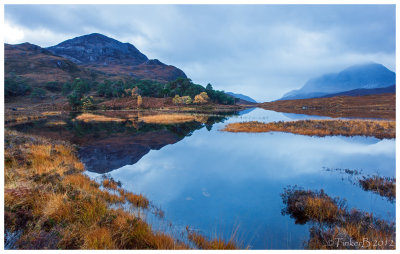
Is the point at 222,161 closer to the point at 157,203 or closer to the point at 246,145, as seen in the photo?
the point at 246,145

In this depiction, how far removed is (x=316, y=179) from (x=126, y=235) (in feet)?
36.6

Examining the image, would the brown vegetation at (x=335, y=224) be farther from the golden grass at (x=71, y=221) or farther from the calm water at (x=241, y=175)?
the golden grass at (x=71, y=221)

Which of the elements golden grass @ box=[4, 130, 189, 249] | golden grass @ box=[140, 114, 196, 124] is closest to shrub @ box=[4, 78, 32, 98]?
golden grass @ box=[140, 114, 196, 124]

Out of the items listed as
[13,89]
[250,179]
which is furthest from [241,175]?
[13,89]

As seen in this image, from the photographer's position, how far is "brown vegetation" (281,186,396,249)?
5.68 metres

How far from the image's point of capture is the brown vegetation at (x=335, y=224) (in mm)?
5679

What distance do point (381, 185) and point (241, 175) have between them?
7.29 metres

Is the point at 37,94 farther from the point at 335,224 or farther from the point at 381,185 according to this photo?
the point at 381,185

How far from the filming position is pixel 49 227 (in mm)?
6031

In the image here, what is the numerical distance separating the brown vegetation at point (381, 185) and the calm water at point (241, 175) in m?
0.48

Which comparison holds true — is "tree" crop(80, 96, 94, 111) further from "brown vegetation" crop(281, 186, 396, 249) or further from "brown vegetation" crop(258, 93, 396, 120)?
"brown vegetation" crop(281, 186, 396, 249)

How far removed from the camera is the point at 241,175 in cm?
1309
